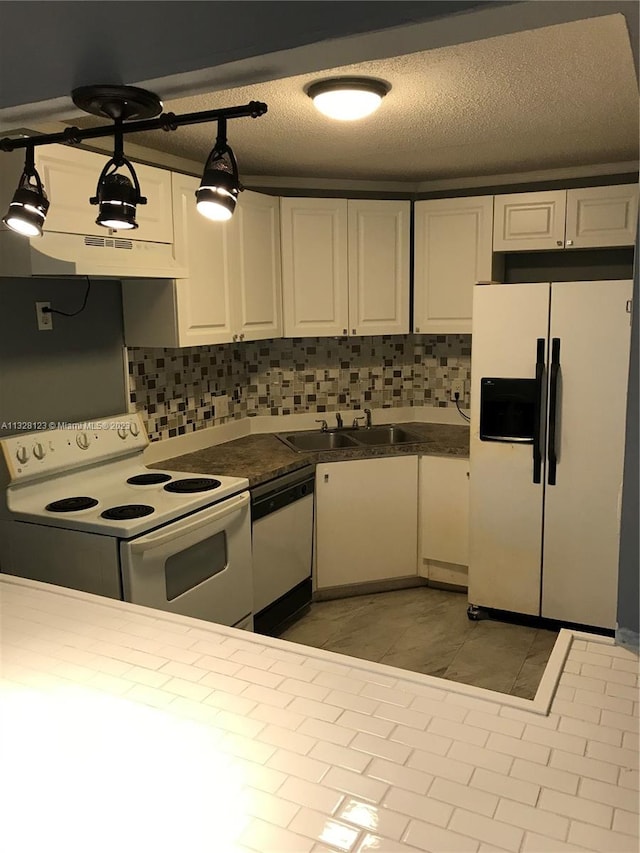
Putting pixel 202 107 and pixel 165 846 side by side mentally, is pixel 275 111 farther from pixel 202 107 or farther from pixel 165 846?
pixel 165 846

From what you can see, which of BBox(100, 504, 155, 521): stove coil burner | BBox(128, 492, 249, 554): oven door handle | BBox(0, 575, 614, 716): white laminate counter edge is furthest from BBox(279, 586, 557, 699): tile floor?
BBox(0, 575, 614, 716): white laminate counter edge

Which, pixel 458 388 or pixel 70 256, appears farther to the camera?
pixel 458 388

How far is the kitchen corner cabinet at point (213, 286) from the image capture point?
3.03 metres

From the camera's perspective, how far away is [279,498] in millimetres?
3260

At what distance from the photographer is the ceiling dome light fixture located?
2264 mm

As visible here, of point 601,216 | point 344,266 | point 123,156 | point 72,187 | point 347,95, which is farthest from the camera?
point 344,266

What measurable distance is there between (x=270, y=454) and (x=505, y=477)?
46.1 inches

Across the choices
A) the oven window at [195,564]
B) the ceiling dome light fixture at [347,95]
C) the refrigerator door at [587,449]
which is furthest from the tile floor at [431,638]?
the ceiling dome light fixture at [347,95]

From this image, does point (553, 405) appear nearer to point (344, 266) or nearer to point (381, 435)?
point (381, 435)

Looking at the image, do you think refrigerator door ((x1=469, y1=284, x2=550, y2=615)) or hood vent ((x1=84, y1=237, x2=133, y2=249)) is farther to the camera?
refrigerator door ((x1=469, y1=284, x2=550, y2=615))

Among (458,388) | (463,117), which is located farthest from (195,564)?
(458,388)

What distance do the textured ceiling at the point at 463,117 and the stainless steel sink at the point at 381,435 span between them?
145cm

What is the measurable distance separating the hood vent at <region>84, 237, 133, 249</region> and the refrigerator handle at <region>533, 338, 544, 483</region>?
1.86 m

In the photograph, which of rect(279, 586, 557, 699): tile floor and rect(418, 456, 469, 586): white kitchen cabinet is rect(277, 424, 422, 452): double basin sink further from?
rect(279, 586, 557, 699): tile floor
